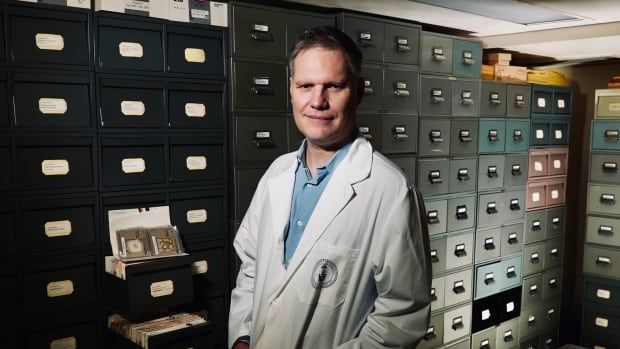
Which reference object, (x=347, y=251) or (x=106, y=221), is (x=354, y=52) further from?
(x=106, y=221)

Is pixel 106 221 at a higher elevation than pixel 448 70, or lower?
lower

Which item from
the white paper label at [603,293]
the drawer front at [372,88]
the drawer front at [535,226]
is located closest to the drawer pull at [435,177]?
the drawer front at [372,88]

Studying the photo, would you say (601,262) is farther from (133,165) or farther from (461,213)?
(133,165)

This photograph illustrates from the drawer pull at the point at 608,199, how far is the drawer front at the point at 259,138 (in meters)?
2.88

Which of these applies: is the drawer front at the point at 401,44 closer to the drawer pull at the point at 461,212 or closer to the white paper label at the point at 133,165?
the drawer pull at the point at 461,212

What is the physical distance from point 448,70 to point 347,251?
253 cm

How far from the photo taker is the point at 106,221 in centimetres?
230

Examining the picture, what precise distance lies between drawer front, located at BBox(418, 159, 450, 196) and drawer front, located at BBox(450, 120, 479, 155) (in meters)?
0.14

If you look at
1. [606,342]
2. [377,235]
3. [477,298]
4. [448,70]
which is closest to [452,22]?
[448,70]

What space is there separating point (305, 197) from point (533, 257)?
3490mm

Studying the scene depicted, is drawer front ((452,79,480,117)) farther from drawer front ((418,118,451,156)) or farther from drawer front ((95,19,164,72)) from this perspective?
drawer front ((95,19,164,72))

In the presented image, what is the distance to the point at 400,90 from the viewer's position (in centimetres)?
334

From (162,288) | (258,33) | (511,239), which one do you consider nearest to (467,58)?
(511,239)

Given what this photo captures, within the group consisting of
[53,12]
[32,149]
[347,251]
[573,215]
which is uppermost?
[53,12]
